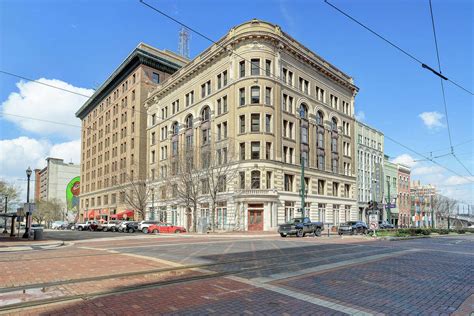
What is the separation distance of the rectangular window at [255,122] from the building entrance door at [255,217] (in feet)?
31.1

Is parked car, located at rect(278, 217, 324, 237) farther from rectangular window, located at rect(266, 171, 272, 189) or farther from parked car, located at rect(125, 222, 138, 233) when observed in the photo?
parked car, located at rect(125, 222, 138, 233)

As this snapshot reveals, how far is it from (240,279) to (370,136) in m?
72.7

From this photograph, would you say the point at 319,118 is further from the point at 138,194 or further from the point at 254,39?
the point at 138,194

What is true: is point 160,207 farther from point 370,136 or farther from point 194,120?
point 370,136

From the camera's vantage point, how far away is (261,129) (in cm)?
4666

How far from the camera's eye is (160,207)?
208 feet

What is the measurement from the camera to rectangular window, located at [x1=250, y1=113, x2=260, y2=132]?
4708 centimetres

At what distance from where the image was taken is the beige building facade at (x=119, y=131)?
72062mm

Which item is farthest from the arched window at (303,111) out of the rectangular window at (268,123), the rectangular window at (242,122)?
the rectangular window at (242,122)

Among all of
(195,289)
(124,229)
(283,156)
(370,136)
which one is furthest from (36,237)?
(370,136)

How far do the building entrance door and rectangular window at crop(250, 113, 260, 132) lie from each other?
947 cm

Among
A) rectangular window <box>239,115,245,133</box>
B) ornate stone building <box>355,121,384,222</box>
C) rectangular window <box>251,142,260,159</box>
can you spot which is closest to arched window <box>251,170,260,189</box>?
rectangular window <box>251,142,260,159</box>

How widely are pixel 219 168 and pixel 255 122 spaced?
7.41m

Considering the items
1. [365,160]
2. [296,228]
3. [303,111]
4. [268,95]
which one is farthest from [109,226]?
[365,160]
